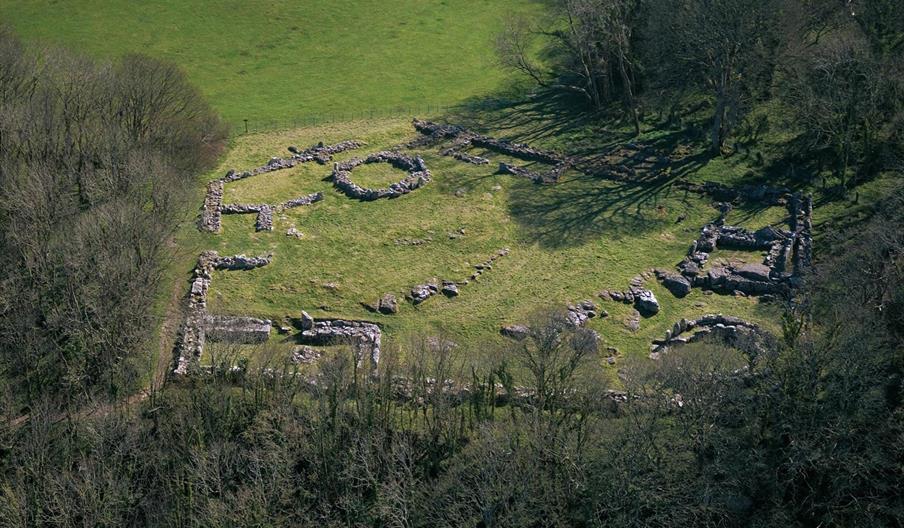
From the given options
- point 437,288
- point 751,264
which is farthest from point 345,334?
point 751,264

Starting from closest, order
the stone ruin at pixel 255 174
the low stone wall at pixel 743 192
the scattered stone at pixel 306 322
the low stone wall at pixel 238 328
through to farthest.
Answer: the low stone wall at pixel 238 328 < the scattered stone at pixel 306 322 < the stone ruin at pixel 255 174 < the low stone wall at pixel 743 192

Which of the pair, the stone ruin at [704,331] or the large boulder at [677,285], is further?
the large boulder at [677,285]

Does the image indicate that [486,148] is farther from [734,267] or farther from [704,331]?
[704,331]

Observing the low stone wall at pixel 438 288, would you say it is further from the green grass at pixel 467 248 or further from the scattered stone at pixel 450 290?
the green grass at pixel 467 248

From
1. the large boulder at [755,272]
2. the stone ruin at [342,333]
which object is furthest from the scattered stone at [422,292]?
the large boulder at [755,272]

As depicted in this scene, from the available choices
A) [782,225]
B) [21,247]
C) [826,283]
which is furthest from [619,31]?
[21,247]

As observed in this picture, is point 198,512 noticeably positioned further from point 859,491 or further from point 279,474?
point 859,491
